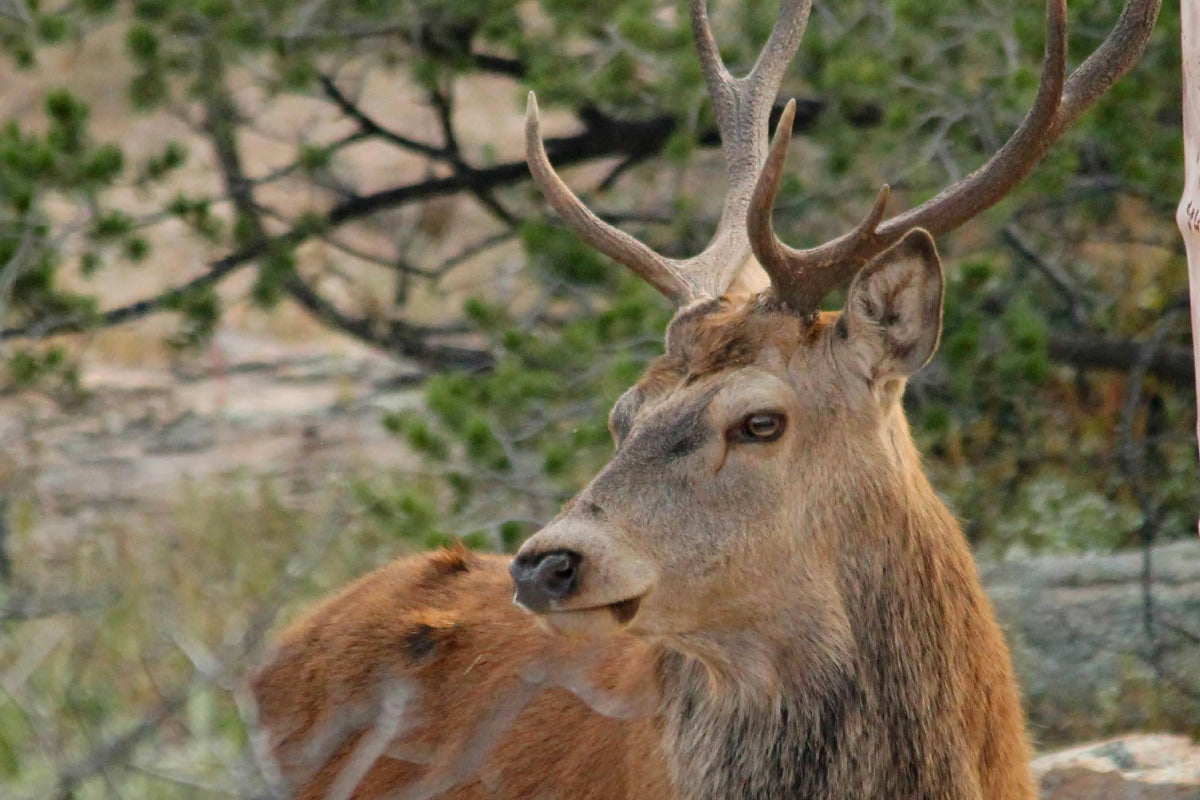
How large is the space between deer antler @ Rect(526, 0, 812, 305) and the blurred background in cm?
166

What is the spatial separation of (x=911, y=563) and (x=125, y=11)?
5728mm

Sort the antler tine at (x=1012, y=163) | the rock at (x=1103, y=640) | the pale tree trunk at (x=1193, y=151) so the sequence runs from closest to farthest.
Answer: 1. the antler tine at (x=1012, y=163)
2. the pale tree trunk at (x=1193, y=151)
3. the rock at (x=1103, y=640)

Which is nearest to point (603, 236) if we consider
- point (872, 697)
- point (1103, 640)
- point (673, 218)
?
point (872, 697)

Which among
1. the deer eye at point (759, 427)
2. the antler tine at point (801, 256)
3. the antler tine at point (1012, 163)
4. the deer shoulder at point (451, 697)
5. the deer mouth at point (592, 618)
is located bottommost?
the deer shoulder at point (451, 697)

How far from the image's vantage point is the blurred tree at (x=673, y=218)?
619 centimetres

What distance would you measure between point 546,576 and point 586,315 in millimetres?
3942

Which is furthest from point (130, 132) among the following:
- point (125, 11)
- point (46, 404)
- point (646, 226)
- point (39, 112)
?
point (646, 226)

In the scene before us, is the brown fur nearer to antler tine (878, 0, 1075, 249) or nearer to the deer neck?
the deer neck

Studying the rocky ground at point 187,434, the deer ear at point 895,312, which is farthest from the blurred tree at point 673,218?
the deer ear at point 895,312

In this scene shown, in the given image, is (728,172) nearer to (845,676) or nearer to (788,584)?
(788,584)

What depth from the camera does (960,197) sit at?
133 inches

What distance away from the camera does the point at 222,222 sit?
7.34m

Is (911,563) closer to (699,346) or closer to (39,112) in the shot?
(699,346)

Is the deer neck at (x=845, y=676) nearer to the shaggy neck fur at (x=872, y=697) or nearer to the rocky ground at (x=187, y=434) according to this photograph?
the shaggy neck fur at (x=872, y=697)
